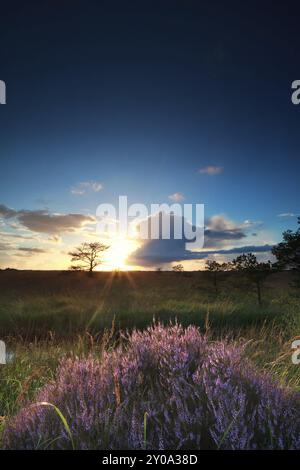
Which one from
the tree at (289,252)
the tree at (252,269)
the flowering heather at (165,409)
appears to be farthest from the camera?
the tree at (252,269)

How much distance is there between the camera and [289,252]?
21047mm

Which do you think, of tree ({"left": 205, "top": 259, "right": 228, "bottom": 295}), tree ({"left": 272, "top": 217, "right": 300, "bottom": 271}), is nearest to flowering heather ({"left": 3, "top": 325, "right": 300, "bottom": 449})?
tree ({"left": 272, "top": 217, "right": 300, "bottom": 271})

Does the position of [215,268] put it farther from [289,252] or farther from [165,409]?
[165,409]

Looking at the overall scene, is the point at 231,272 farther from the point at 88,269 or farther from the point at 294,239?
the point at 88,269

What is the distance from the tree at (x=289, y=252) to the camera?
20.6 m

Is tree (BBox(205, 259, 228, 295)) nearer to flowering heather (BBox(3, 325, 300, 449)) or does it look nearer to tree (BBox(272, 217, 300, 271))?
tree (BBox(272, 217, 300, 271))

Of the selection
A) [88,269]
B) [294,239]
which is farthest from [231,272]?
[88,269]

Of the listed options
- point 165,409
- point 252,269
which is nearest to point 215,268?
point 252,269

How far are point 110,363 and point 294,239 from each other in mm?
17347

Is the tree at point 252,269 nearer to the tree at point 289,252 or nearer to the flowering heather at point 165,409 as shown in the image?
the tree at point 289,252

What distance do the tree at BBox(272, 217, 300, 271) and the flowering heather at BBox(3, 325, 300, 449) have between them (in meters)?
16.9

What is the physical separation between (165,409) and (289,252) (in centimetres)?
1871

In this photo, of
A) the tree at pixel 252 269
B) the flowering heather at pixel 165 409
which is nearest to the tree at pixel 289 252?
the tree at pixel 252 269

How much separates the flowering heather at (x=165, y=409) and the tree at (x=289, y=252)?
55.3ft
